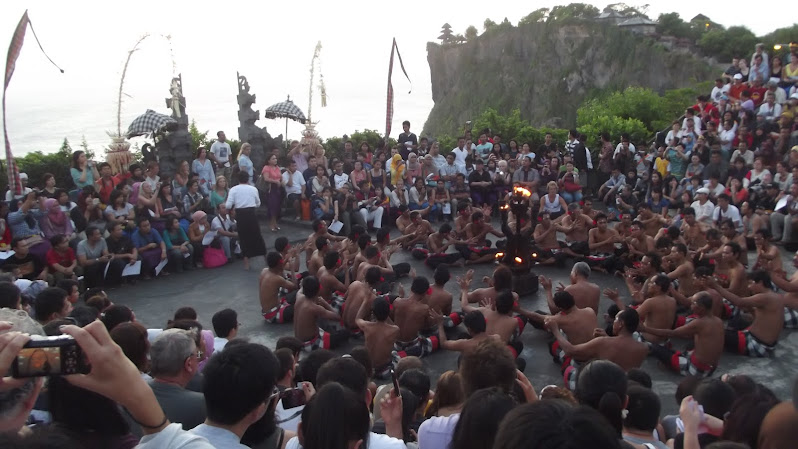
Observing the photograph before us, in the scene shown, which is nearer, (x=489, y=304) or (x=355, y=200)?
(x=489, y=304)

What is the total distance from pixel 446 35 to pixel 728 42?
82.2 ft

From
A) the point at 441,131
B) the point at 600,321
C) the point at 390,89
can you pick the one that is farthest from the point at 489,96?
the point at 600,321

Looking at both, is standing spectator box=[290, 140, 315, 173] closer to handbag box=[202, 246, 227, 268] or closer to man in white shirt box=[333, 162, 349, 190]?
man in white shirt box=[333, 162, 349, 190]

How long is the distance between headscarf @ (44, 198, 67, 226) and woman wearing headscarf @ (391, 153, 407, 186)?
683 cm

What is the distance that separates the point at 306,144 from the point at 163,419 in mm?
13629

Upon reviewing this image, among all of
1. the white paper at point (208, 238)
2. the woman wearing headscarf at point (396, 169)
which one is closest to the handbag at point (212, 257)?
the white paper at point (208, 238)

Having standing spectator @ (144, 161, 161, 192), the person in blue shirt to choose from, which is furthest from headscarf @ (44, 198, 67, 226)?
standing spectator @ (144, 161, 161, 192)

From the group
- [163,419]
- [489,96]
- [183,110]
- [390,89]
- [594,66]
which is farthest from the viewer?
[489,96]

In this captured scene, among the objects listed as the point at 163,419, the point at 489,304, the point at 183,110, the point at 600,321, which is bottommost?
the point at 600,321

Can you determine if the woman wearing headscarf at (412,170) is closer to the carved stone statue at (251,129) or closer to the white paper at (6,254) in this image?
the carved stone statue at (251,129)

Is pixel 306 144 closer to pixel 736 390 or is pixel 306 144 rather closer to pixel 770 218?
pixel 770 218

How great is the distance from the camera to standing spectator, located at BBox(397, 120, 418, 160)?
16531 millimetres

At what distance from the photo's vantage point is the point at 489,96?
49.8m

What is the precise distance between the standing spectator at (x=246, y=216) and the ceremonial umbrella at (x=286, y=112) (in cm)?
517
